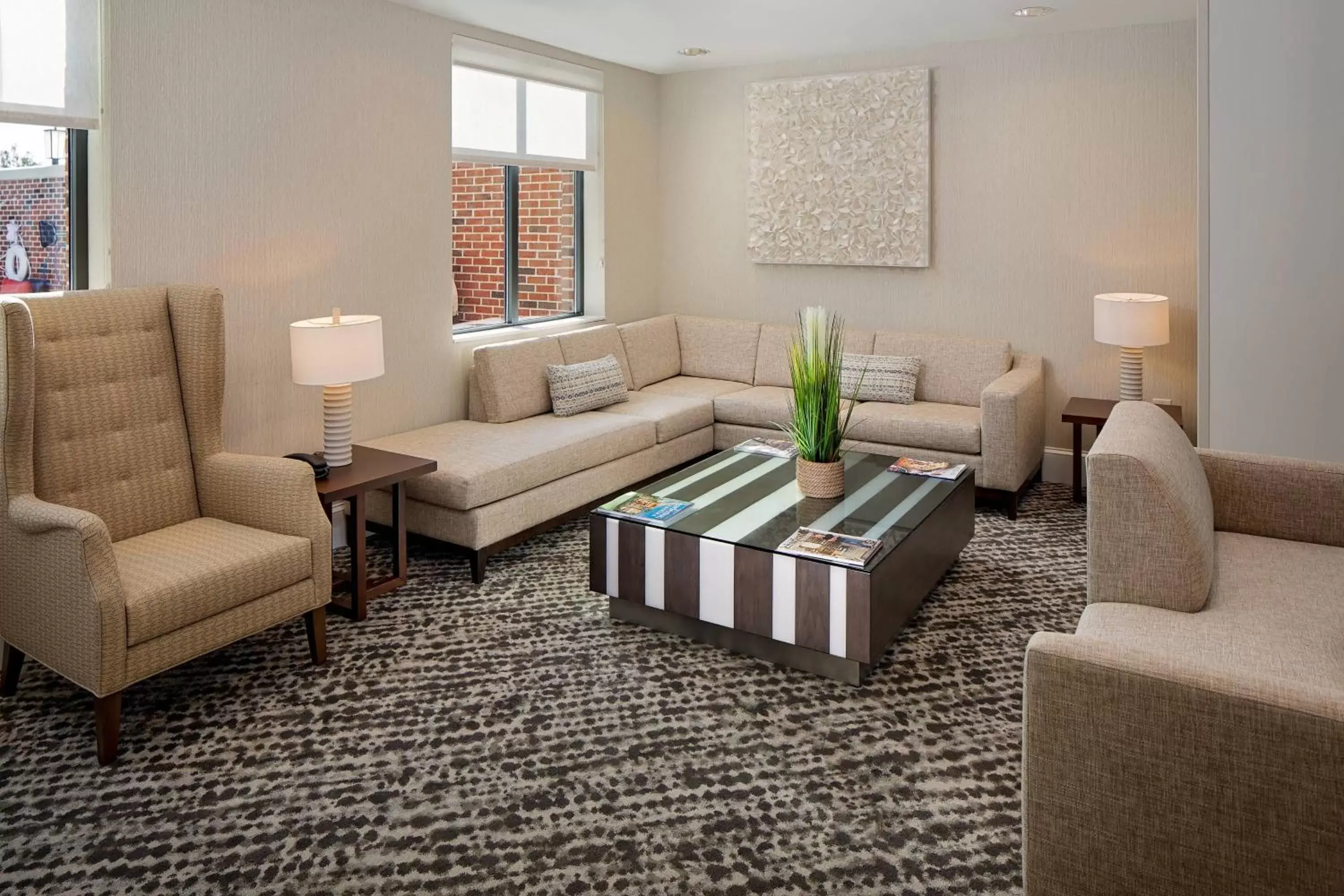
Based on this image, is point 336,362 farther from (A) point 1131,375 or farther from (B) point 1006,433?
(A) point 1131,375

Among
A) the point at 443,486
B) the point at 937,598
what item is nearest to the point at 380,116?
the point at 443,486

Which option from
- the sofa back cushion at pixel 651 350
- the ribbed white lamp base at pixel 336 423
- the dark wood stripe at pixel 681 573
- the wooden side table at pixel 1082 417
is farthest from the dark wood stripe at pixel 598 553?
the wooden side table at pixel 1082 417

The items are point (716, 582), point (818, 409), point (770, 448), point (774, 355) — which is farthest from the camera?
point (774, 355)

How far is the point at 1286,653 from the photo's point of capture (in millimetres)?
1863

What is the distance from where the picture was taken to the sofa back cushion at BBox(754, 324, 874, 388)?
587 centimetres

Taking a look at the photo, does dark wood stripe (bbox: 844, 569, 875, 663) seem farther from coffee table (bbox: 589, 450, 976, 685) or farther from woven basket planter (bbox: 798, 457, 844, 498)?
woven basket planter (bbox: 798, 457, 844, 498)

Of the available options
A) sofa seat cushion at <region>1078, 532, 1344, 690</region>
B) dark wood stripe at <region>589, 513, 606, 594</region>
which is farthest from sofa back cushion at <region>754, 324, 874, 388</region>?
sofa seat cushion at <region>1078, 532, 1344, 690</region>

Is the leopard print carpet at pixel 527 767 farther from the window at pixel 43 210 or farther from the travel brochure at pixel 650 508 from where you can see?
the window at pixel 43 210

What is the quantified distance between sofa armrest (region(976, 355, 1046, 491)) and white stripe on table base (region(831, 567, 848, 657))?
2043mm

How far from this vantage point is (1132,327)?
4598 millimetres

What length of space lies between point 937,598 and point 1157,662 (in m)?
2.00

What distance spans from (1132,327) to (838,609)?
8.66 feet

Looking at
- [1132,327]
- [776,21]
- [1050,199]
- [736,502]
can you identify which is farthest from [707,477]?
[1050,199]

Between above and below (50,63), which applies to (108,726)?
below
